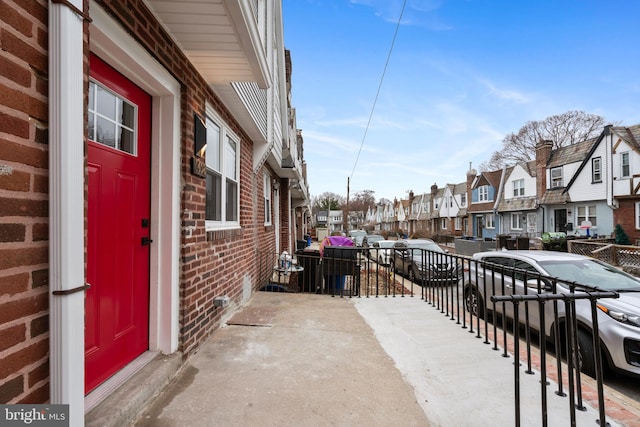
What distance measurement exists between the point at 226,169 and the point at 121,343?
2.58 meters

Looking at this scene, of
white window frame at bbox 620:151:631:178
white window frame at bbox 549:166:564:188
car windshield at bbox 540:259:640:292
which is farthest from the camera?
white window frame at bbox 549:166:564:188

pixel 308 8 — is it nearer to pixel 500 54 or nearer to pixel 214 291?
pixel 500 54

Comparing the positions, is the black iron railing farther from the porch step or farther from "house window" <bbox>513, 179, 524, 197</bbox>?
"house window" <bbox>513, 179, 524, 197</bbox>

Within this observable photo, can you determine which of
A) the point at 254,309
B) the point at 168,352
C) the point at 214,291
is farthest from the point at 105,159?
the point at 254,309

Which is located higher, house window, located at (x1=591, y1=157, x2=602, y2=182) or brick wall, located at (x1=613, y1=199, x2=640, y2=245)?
house window, located at (x1=591, y1=157, x2=602, y2=182)

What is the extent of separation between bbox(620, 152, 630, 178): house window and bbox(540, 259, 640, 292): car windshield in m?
17.2

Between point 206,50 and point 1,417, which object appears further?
point 206,50

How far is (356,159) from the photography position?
18250mm

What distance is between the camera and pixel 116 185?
2193 mm

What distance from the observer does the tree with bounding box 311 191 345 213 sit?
262 ft

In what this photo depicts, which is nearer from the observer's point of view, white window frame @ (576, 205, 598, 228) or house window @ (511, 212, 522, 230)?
white window frame @ (576, 205, 598, 228)

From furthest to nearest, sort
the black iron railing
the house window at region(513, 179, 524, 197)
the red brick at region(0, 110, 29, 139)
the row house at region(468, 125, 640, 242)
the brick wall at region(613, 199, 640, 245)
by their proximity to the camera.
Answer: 1. the house window at region(513, 179, 524, 197)
2. the row house at region(468, 125, 640, 242)
3. the brick wall at region(613, 199, 640, 245)
4. the black iron railing
5. the red brick at region(0, 110, 29, 139)

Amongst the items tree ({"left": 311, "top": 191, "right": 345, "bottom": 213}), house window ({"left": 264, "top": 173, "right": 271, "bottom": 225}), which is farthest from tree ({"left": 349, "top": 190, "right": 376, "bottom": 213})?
house window ({"left": 264, "top": 173, "right": 271, "bottom": 225})

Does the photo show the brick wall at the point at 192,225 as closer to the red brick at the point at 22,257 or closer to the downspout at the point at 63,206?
the downspout at the point at 63,206
